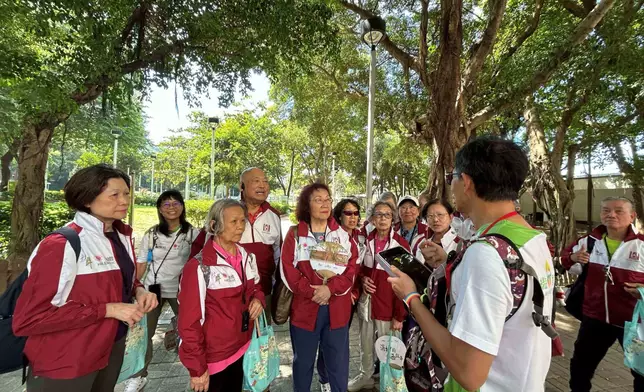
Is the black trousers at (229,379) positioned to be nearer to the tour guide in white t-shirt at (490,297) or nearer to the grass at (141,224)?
the tour guide in white t-shirt at (490,297)

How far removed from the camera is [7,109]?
6.36 m

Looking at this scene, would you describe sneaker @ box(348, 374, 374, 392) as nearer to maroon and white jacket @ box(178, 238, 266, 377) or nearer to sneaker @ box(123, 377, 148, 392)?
maroon and white jacket @ box(178, 238, 266, 377)

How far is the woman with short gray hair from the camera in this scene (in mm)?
1861

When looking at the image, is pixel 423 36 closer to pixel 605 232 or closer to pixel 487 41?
pixel 487 41

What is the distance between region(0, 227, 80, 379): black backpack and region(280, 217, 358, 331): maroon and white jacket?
1.41 meters

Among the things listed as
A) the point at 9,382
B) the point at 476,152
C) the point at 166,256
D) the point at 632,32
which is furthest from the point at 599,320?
the point at 632,32

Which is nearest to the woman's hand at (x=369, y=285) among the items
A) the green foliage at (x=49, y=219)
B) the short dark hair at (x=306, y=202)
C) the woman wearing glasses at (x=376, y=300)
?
the woman wearing glasses at (x=376, y=300)

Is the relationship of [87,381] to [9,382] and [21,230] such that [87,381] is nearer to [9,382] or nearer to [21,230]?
[9,382]

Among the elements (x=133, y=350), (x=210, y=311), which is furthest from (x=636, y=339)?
(x=133, y=350)

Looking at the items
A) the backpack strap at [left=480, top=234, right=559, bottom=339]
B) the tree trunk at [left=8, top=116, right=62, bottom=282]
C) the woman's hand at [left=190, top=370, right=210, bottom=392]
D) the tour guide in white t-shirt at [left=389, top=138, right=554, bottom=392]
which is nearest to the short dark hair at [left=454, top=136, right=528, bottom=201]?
the tour guide in white t-shirt at [left=389, top=138, right=554, bottom=392]

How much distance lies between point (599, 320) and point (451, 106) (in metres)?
4.47

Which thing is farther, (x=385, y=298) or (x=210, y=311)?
(x=385, y=298)

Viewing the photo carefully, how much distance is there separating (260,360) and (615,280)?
293cm

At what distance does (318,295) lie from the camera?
238 cm
